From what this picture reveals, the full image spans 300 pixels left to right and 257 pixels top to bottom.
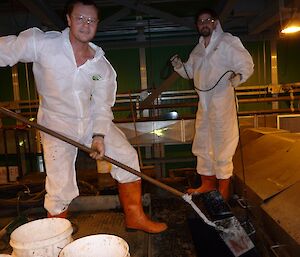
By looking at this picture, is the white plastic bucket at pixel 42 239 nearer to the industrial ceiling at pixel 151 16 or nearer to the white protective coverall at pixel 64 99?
the white protective coverall at pixel 64 99

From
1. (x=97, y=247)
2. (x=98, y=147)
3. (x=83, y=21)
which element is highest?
(x=83, y=21)

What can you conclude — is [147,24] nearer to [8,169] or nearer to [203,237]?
[8,169]

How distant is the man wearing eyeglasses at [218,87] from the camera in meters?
2.80

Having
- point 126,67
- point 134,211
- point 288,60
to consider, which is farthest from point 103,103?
point 288,60

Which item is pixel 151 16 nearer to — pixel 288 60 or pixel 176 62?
pixel 176 62

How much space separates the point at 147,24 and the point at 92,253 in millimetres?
4907

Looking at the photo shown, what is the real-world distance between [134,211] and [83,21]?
1299 mm

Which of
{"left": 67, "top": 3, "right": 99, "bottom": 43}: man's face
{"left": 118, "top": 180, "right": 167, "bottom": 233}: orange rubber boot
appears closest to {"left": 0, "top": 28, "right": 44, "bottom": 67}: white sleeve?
{"left": 67, "top": 3, "right": 99, "bottom": 43}: man's face

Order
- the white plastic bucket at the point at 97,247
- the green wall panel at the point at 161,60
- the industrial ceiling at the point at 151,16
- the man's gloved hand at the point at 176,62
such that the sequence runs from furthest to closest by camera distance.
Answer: the green wall panel at the point at 161,60
the industrial ceiling at the point at 151,16
the man's gloved hand at the point at 176,62
the white plastic bucket at the point at 97,247

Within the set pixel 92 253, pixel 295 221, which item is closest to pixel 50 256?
pixel 92 253

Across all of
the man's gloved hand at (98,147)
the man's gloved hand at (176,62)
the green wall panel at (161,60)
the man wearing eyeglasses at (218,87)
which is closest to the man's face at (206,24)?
the man wearing eyeglasses at (218,87)

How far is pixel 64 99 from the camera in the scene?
2.09 meters

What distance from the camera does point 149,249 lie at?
82.5 inches

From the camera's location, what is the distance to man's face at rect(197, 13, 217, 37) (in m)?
2.84
